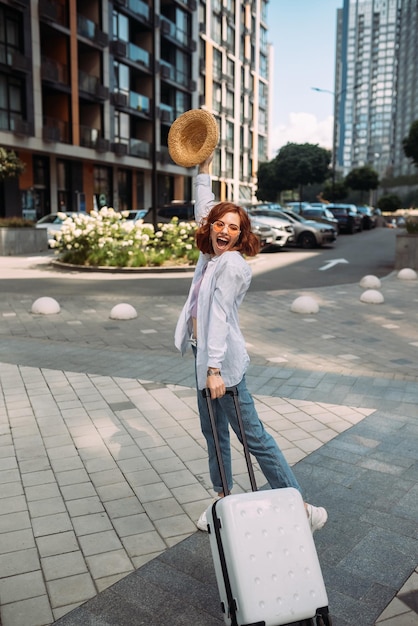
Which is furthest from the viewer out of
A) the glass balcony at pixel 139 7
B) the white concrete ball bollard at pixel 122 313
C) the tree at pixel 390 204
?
the tree at pixel 390 204

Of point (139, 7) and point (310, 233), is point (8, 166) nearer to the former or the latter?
point (310, 233)

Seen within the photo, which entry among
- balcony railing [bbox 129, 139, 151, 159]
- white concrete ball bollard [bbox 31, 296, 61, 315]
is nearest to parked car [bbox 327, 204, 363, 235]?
balcony railing [bbox 129, 139, 151, 159]

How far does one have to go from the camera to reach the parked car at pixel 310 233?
85.8ft

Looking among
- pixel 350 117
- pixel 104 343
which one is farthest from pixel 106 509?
pixel 350 117

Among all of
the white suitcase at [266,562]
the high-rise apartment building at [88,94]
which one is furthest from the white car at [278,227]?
the white suitcase at [266,562]

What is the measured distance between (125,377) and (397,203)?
229ft

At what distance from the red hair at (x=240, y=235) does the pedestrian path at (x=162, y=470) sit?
1.59 m

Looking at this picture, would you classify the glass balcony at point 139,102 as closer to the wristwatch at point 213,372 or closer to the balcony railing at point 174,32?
the balcony railing at point 174,32

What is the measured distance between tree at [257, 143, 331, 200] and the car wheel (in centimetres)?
3508

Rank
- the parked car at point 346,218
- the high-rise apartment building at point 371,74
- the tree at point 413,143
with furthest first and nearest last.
A: the high-rise apartment building at point 371,74 → the parked car at point 346,218 → the tree at point 413,143

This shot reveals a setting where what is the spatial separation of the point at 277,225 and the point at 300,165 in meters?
38.4

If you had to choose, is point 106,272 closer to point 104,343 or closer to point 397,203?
point 104,343

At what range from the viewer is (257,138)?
3014 inches

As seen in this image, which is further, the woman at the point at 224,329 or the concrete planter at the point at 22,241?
the concrete planter at the point at 22,241
